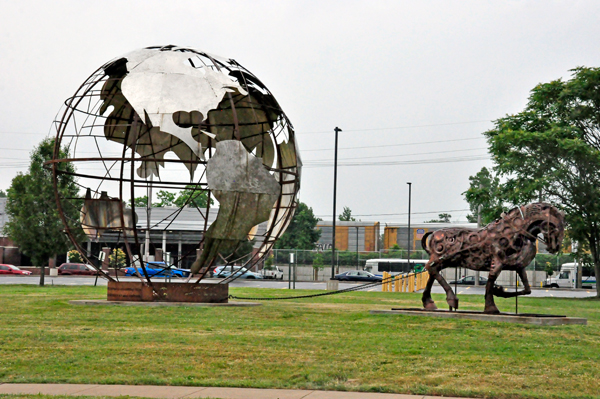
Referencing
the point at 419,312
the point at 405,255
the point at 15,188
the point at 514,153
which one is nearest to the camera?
the point at 419,312

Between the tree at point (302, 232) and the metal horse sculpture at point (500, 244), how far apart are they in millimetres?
68573

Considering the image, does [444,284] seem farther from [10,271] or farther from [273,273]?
[10,271]

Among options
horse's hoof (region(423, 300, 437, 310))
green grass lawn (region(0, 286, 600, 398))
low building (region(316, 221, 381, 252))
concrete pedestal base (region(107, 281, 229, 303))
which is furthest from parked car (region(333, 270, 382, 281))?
green grass lawn (region(0, 286, 600, 398))

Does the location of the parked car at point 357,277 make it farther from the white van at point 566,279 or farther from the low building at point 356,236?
the low building at point 356,236

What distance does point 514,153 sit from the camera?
105ft

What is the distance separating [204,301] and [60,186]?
17461 millimetres

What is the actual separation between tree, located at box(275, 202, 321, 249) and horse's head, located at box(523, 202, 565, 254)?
6986cm

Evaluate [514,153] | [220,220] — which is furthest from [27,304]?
[514,153]

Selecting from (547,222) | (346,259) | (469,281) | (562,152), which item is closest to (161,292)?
(547,222)

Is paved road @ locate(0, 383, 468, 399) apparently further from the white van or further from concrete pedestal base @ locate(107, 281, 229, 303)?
the white van

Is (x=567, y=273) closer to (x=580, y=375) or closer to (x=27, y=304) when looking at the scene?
(x=27, y=304)

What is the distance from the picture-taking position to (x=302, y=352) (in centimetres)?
1145

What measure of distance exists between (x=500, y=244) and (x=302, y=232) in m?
71.3

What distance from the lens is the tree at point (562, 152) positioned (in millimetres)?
31312
